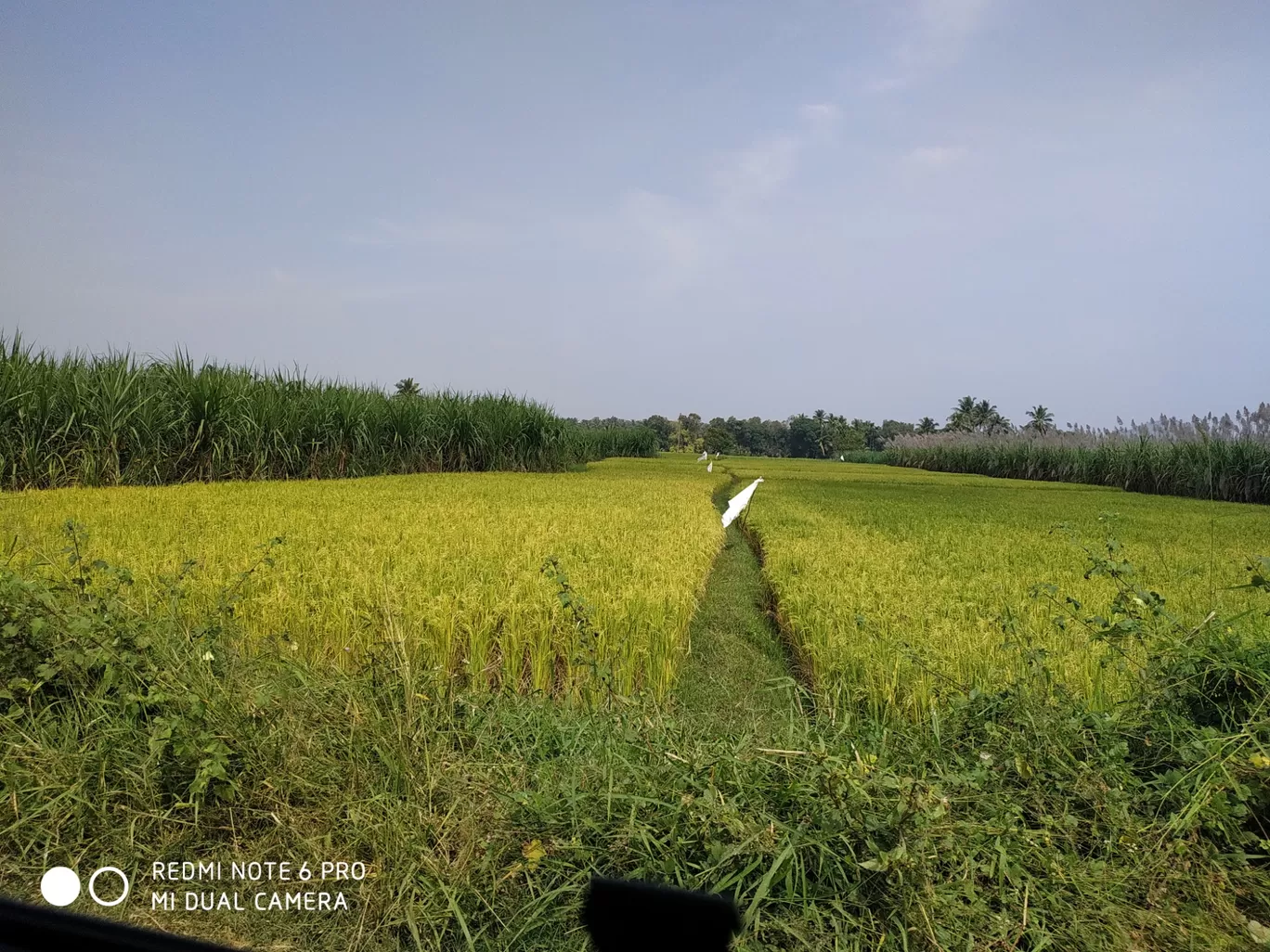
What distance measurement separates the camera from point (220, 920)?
1662mm

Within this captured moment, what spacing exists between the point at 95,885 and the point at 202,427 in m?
10.3

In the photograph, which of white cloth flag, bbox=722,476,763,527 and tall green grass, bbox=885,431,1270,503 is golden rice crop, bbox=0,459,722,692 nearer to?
white cloth flag, bbox=722,476,763,527

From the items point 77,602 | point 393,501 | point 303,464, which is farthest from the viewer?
point 303,464

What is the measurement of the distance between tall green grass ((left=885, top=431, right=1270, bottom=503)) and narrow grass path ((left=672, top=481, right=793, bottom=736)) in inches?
508

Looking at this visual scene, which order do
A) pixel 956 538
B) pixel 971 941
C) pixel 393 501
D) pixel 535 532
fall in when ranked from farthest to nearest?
pixel 393 501 < pixel 956 538 < pixel 535 532 < pixel 971 941

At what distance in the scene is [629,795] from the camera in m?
1.79

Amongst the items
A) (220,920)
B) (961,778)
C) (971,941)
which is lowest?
(220,920)

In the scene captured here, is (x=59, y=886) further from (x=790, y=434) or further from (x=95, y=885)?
(x=790, y=434)

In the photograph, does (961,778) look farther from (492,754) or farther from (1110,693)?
(1110,693)

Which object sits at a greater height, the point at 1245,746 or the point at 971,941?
the point at 1245,746

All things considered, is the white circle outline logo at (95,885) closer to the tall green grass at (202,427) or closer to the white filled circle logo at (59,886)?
the white filled circle logo at (59,886)

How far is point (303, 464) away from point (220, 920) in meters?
12.2

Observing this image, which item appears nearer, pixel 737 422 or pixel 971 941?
pixel 971 941

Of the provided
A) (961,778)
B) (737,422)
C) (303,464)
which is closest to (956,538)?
(961,778)
